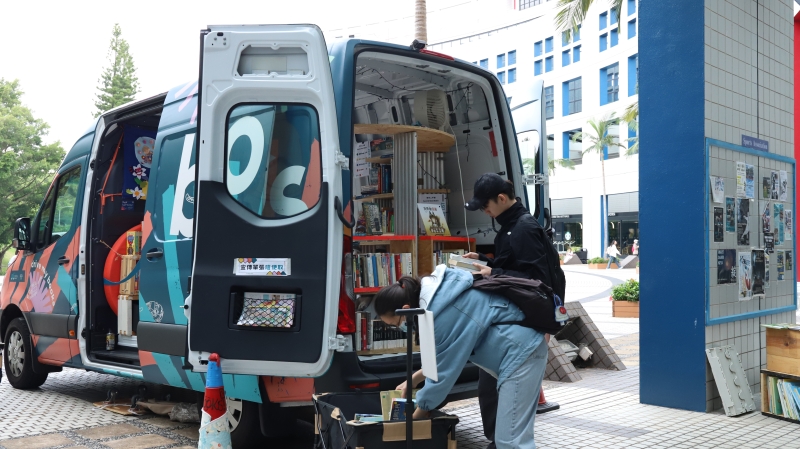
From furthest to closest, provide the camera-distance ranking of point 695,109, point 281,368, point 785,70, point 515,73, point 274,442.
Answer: point 515,73
point 785,70
point 695,109
point 274,442
point 281,368

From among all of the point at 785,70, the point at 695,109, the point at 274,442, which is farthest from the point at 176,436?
the point at 785,70

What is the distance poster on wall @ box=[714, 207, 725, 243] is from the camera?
6078 millimetres

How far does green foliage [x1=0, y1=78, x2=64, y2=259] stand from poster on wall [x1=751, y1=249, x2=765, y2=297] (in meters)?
36.4

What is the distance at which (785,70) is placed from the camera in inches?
283

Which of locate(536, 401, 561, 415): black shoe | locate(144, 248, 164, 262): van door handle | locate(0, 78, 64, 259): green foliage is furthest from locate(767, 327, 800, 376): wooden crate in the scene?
locate(0, 78, 64, 259): green foliage

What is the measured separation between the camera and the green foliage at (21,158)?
121 ft

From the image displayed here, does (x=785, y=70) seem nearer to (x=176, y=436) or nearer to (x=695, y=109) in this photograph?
(x=695, y=109)

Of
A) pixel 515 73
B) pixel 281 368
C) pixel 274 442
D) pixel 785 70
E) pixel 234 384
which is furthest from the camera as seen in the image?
pixel 515 73

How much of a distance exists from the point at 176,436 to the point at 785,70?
6.39 metres

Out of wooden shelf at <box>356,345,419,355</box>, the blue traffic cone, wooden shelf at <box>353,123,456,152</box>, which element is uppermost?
wooden shelf at <box>353,123,456,152</box>

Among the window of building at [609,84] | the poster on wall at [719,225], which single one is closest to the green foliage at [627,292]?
the poster on wall at [719,225]

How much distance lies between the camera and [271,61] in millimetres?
4203

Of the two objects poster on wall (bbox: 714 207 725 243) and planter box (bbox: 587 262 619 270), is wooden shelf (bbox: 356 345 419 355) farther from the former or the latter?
planter box (bbox: 587 262 619 270)

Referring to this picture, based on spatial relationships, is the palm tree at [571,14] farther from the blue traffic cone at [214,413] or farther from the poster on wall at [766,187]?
the blue traffic cone at [214,413]
